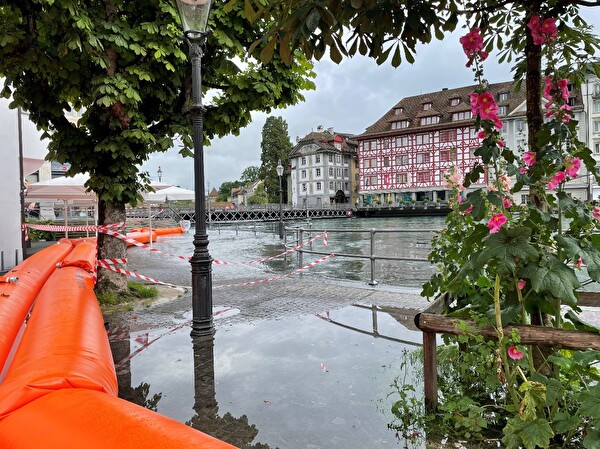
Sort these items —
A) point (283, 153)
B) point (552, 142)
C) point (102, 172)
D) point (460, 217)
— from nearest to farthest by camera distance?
1. point (552, 142)
2. point (460, 217)
3. point (102, 172)
4. point (283, 153)

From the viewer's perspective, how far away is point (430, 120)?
70188mm

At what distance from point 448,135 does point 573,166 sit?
69.8 m

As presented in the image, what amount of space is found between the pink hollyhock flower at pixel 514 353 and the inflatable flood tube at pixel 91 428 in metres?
1.65

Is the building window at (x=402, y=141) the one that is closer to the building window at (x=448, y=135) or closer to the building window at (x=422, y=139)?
the building window at (x=422, y=139)

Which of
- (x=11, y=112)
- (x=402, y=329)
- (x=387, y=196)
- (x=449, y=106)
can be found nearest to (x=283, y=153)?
(x=387, y=196)

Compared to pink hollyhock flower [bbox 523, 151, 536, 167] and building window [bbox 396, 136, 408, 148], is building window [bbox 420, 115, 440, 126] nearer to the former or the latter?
building window [bbox 396, 136, 408, 148]

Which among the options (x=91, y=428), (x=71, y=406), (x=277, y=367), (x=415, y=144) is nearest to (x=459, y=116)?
(x=415, y=144)

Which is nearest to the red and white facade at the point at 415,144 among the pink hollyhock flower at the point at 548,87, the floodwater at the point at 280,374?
the floodwater at the point at 280,374

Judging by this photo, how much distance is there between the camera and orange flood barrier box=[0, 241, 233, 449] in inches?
64.9

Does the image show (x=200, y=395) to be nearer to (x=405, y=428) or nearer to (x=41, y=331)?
(x=41, y=331)

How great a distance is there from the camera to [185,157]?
755 cm

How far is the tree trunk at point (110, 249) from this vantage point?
7.58 meters

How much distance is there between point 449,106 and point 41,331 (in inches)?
2940

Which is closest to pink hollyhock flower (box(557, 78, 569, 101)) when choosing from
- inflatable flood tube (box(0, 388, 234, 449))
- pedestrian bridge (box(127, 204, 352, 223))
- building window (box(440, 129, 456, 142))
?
inflatable flood tube (box(0, 388, 234, 449))
